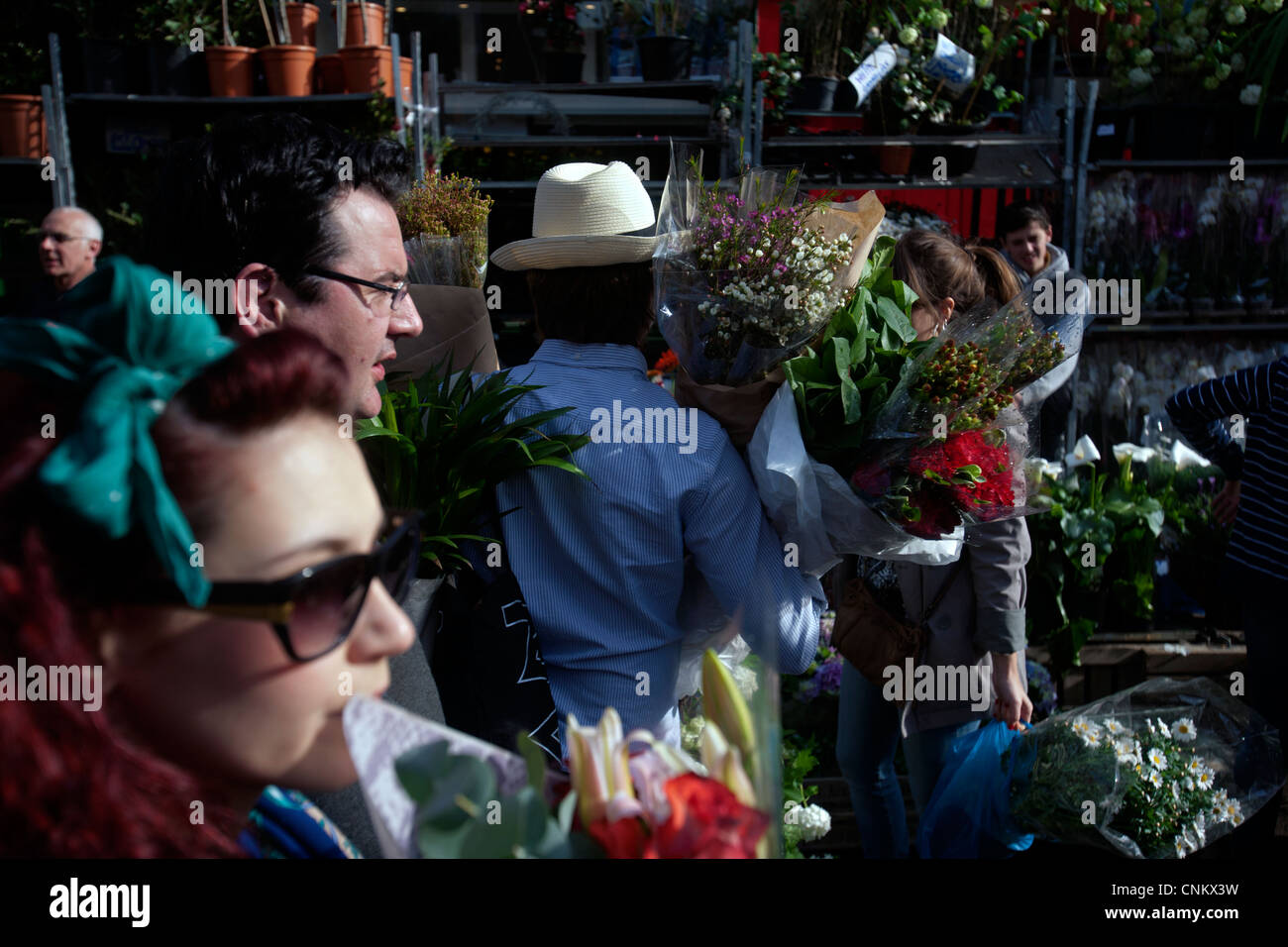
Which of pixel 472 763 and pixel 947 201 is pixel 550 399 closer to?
pixel 472 763

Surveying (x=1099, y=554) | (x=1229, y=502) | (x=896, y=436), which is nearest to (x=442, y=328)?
(x=896, y=436)

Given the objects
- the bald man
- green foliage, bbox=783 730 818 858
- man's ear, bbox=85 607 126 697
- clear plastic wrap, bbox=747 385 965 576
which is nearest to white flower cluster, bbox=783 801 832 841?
green foliage, bbox=783 730 818 858

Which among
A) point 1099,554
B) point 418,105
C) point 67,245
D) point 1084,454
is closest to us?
point 1099,554

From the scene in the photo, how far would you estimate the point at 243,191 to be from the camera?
1546 millimetres

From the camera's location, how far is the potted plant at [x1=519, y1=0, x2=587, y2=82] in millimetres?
6125

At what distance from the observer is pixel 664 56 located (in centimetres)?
584

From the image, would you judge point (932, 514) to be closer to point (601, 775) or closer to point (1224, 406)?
point (601, 775)

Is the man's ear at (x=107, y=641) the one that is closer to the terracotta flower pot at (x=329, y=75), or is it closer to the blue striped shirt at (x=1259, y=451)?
the blue striped shirt at (x=1259, y=451)

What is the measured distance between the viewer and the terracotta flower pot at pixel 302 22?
5863 millimetres

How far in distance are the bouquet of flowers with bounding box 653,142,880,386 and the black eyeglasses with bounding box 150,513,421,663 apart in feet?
3.70

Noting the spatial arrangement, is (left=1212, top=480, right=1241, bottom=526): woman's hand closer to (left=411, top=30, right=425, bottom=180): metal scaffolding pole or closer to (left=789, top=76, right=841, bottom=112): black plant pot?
(left=789, top=76, right=841, bottom=112): black plant pot

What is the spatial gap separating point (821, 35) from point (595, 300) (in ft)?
15.1
